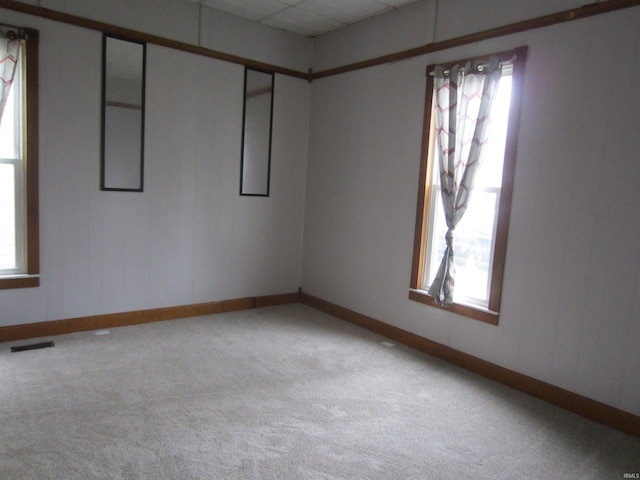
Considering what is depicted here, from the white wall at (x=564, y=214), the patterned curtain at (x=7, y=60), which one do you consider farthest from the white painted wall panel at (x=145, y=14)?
the white wall at (x=564, y=214)

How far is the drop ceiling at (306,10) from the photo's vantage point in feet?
14.0

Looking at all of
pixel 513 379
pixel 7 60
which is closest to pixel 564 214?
pixel 513 379

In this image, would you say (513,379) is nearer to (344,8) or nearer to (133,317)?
(133,317)

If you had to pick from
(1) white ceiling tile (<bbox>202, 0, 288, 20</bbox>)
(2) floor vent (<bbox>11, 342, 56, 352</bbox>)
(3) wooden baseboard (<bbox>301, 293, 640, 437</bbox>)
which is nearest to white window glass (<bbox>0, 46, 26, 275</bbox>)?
(2) floor vent (<bbox>11, 342, 56, 352</bbox>)

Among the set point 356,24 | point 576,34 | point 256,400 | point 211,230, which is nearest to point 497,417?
point 256,400

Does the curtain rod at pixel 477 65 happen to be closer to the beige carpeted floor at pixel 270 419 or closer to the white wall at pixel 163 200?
the white wall at pixel 163 200

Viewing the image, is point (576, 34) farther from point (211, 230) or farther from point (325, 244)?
point (211, 230)

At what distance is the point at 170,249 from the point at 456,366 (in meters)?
2.83

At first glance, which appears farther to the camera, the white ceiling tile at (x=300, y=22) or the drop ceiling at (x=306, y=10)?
the white ceiling tile at (x=300, y=22)

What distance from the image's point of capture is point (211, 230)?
4.85 meters

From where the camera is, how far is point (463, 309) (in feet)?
12.4

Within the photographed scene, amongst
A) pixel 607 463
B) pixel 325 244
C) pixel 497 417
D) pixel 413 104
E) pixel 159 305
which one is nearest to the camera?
pixel 607 463

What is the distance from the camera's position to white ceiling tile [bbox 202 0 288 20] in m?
4.36

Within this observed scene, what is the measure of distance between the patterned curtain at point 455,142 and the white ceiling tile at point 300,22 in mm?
1481
